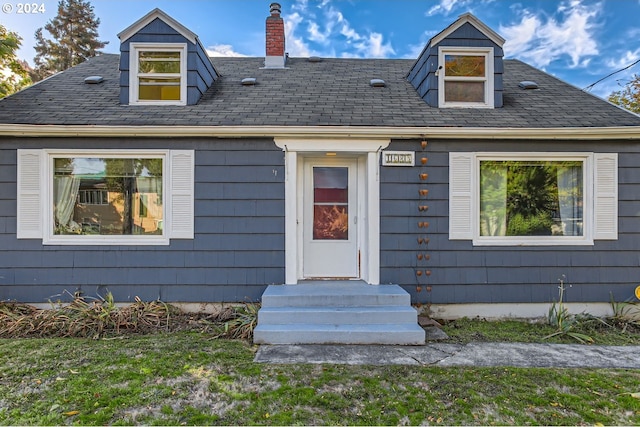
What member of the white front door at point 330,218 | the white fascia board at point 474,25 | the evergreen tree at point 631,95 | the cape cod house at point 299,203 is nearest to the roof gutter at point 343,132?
the cape cod house at point 299,203

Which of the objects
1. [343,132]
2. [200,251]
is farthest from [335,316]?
[343,132]

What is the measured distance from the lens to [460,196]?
4.39 m

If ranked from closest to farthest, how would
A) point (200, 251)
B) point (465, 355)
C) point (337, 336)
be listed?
1. point (465, 355)
2. point (337, 336)
3. point (200, 251)

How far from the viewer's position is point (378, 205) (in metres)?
4.42

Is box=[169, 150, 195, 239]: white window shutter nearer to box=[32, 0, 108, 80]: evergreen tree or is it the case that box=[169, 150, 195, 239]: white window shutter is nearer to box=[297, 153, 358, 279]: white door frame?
box=[297, 153, 358, 279]: white door frame

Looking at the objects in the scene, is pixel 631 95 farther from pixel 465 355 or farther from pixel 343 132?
pixel 465 355

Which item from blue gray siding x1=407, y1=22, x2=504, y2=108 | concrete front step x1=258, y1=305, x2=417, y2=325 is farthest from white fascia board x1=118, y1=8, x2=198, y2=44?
concrete front step x1=258, y1=305, x2=417, y2=325

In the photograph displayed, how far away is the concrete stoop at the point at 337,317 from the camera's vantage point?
3.50 meters

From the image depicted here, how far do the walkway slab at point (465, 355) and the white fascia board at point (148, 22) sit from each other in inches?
186

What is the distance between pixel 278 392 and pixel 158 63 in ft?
16.3

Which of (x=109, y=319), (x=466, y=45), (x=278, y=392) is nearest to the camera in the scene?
(x=278, y=392)

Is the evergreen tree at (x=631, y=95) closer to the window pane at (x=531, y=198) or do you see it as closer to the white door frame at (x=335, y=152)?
the window pane at (x=531, y=198)

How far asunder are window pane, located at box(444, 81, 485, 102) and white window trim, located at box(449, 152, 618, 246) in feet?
3.48

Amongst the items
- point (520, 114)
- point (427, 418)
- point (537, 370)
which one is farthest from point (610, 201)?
point (427, 418)
